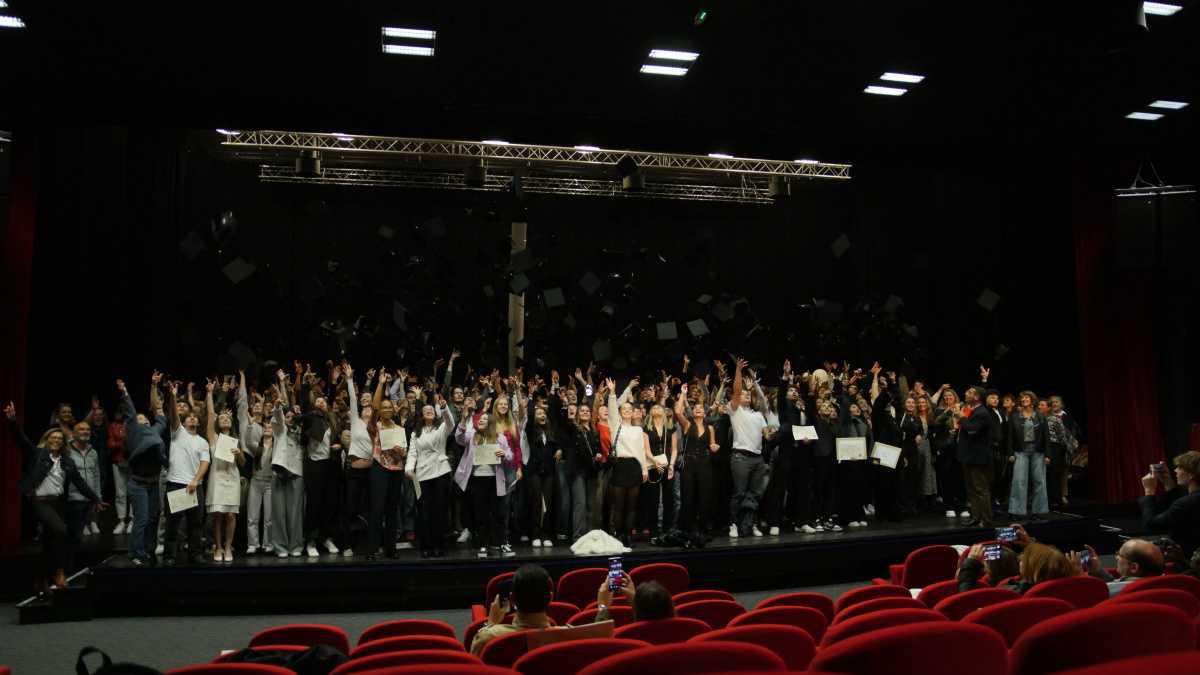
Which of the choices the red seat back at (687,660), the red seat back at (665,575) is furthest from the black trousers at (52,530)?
the red seat back at (687,660)

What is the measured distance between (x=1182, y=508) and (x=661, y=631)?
364 centimetres

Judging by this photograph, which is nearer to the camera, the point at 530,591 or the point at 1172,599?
the point at 1172,599

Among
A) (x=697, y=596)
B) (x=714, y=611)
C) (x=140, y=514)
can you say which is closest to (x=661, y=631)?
(x=714, y=611)

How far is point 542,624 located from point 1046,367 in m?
12.1

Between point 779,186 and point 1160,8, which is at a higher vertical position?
point 779,186

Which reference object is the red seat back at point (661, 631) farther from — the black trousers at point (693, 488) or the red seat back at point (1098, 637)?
the black trousers at point (693, 488)

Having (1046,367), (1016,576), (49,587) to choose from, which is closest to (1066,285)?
(1046,367)

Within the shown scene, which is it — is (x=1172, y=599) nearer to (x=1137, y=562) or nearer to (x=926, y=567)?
(x=1137, y=562)

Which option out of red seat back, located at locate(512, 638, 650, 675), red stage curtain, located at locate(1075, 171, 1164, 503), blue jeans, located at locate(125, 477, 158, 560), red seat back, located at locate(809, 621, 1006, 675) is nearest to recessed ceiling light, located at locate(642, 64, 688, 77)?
red seat back, located at locate(512, 638, 650, 675)

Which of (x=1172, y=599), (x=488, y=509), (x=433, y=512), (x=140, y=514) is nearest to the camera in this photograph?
(x=1172, y=599)

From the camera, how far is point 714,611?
4242 mm

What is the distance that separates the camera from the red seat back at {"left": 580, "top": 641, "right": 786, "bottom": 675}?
1.54 m

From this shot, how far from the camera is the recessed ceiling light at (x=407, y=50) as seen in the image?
6.66 meters

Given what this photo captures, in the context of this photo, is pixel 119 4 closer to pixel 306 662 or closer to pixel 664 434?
pixel 306 662
